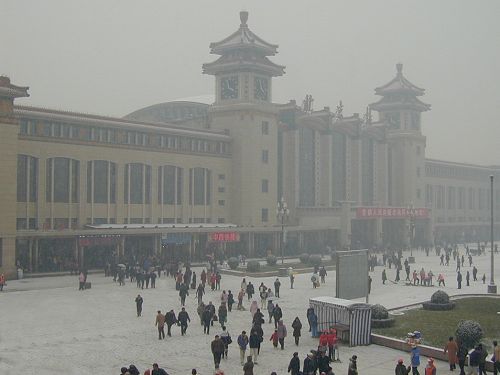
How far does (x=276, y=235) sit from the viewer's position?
69812mm

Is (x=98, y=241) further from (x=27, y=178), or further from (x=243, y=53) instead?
(x=243, y=53)

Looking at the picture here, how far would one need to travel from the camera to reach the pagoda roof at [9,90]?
145 ft

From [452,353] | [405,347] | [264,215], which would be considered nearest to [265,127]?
[264,215]

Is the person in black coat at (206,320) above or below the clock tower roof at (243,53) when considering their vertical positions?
below

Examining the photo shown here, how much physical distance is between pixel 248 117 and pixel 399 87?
43.1 m

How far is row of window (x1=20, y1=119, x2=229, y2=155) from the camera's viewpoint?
53062 mm

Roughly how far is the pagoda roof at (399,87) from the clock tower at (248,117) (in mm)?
36804

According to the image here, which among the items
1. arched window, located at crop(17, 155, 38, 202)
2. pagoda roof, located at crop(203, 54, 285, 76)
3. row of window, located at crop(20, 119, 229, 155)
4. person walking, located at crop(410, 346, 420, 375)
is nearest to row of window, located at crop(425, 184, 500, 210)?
pagoda roof, located at crop(203, 54, 285, 76)

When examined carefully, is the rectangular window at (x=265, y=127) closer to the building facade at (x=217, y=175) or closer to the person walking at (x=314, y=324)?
the building facade at (x=217, y=175)

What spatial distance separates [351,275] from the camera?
3175 centimetres

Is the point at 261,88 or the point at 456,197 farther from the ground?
the point at 261,88

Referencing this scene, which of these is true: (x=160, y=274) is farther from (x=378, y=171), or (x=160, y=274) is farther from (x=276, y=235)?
(x=378, y=171)

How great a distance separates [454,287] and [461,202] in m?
84.6

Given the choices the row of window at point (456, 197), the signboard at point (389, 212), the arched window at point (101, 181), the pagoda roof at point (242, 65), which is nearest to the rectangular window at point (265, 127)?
the pagoda roof at point (242, 65)
